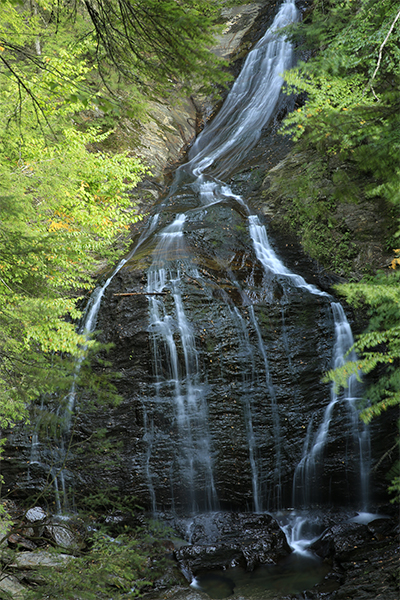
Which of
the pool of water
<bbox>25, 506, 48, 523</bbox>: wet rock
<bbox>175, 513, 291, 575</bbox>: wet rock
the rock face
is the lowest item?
the pool of water

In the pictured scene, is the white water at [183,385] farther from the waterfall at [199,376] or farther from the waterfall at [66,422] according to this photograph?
the waterfall at [66,422]

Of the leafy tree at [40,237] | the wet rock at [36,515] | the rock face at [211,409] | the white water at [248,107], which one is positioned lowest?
the wet rock at [36,515]

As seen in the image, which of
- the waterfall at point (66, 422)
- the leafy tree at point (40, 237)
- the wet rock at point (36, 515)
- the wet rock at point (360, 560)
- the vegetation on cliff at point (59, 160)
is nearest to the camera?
the vegetation on cliff at point (59, 160)

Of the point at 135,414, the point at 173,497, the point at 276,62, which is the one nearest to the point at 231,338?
the point at 135,414

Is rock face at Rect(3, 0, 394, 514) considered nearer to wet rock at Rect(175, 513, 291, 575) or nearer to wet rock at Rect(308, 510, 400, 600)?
wet rock at Rect(175, 513, 291, 575)

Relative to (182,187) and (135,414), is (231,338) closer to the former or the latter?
(135,414)

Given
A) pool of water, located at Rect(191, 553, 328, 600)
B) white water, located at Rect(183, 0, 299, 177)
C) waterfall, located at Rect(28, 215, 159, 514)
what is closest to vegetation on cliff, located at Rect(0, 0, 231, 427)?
waterfall, located at Rect(28, 215, 159, 514)

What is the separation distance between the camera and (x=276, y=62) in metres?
17.4

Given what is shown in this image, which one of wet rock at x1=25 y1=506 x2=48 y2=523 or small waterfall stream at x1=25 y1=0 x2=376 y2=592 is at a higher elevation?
small waterfall stream at x1=25 y1=0 x2=376 y2=592

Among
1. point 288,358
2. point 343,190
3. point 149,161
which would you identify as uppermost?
point 149,161

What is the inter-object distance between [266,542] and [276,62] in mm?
17877

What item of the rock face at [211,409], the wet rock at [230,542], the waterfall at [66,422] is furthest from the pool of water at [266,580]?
the waterfall at [66,422]

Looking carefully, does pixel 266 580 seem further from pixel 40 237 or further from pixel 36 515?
pixel 40 237

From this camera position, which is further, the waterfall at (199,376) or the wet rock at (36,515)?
the waterfall at (199,376)
